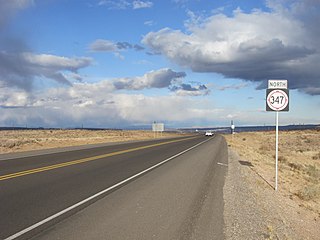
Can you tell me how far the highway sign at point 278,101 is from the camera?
12914mm

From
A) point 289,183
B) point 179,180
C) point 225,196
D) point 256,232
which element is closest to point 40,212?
point 256,232

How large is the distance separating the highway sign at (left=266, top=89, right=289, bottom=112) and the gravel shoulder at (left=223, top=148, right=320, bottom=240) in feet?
9.32

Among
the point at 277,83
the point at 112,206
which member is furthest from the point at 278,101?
the point at 112,206

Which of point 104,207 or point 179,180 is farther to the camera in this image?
point 179,180

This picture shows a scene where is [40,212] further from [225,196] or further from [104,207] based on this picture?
[225,196]

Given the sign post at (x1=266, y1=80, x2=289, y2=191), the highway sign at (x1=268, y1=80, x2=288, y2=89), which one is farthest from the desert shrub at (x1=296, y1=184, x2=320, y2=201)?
the highway sign at (x1=268, y1=80, x2=288, y2=89)

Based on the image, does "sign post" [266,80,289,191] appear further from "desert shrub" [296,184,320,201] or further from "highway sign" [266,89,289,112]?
"desert shrub" [296,184,320,201]

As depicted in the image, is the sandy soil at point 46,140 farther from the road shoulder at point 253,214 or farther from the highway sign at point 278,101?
the highway sign at point 278,101

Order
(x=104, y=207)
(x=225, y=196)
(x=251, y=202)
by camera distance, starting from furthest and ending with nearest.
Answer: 1. (x=225, y=196)
2. (x=251, y=202)
3. (x=104, y=207)

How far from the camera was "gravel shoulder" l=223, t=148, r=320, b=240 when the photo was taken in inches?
293

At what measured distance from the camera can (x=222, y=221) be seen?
26.4 ft

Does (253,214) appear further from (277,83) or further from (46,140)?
(46,140)

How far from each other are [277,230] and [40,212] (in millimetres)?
5017

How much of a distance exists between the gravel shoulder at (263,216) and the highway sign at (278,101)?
2840mm
